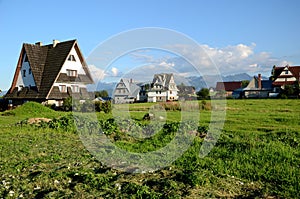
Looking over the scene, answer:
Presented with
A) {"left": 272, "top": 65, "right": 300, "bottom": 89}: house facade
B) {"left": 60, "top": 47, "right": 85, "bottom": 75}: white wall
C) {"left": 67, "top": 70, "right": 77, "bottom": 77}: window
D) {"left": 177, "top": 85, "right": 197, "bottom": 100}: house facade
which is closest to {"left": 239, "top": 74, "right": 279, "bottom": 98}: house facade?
{"left": 272, "top": 65, "right": 300, "bottom": 89}: house facade

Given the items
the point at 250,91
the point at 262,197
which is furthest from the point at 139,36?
the point at 250,91

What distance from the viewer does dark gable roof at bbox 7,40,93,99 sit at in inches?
1321

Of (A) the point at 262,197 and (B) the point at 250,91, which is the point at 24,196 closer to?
(A) the point at 262,197

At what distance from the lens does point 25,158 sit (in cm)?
846

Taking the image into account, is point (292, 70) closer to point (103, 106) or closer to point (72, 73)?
point (72, 73)

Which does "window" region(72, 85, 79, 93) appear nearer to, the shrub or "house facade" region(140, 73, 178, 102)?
the shrub

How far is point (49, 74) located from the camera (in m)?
34.2

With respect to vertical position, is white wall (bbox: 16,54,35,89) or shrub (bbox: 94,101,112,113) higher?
white wall (bbox: 16,54,35,89)

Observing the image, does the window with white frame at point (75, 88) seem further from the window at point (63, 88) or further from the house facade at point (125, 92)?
the house facade at point (125, 92)

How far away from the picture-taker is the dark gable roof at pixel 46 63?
3356 centimetres

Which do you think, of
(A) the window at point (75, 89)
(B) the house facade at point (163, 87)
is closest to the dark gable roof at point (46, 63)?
(A) the window at point (75, 89)

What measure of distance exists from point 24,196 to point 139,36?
538 centimetres

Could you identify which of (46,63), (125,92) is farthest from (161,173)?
(46,63)

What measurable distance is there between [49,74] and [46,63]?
2.31 metres
